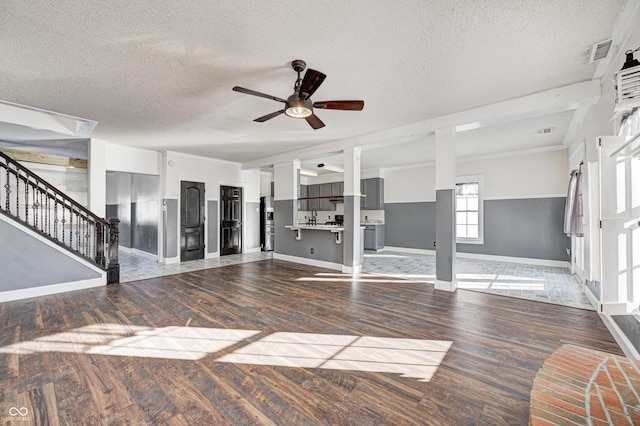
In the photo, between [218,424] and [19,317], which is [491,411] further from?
[19,317]

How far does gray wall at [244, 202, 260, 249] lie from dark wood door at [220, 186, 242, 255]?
21 cm

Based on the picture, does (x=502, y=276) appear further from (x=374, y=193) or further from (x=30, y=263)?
(x=30, y=263)

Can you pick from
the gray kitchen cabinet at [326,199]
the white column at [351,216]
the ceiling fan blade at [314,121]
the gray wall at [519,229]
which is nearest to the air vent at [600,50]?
the ceiling fan blade at [314,121]

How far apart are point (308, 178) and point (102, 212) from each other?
6.26 meters

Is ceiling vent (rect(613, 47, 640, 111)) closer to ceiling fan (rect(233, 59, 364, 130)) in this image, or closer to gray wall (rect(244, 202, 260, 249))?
ceiling fan (rect(233, 59, 364, 130))

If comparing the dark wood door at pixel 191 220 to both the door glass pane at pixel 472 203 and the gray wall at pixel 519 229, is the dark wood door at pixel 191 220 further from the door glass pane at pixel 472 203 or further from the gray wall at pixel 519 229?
the door glass pane at pixel 472 203

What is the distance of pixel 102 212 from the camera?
18.0 ft

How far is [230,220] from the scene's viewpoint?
7762mm

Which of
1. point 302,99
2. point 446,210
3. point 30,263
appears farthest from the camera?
point 446,210

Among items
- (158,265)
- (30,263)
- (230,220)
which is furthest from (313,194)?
(30,263)

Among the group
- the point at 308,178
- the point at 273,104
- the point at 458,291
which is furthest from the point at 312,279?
the point at 308,178

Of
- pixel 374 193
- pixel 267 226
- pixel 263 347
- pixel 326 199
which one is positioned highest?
pixel 374 193

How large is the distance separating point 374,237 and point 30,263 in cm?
735

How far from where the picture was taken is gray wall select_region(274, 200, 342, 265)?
6.01m
